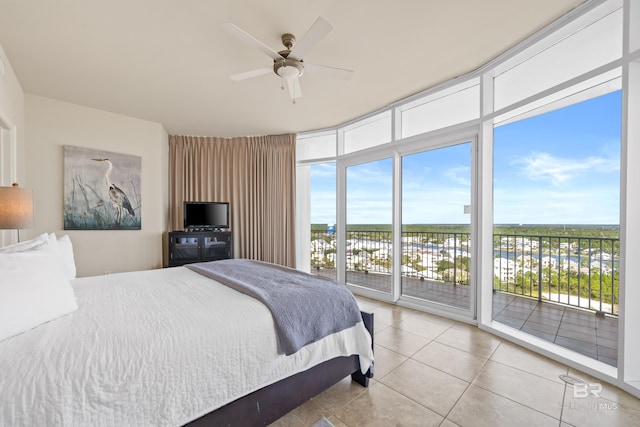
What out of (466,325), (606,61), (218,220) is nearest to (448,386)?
(466,325)

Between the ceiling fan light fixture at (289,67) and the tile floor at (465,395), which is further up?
the ceiling fan light fixture at (289,67)

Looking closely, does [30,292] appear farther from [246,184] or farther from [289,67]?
[246,184]

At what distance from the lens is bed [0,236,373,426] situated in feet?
2.77

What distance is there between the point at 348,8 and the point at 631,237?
7.67ft

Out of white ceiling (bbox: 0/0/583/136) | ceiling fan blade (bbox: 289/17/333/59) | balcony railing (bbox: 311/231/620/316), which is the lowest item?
balcony railing (bbox: 311/231/620/316)

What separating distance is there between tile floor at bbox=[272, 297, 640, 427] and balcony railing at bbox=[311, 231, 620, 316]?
1.13m

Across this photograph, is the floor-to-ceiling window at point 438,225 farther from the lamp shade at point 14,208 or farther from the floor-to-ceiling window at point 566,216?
the lamp shade at point 14,208

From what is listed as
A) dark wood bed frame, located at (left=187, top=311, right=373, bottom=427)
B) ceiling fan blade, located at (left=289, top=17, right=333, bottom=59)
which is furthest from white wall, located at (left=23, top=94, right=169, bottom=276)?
dark wood bed frame, located at (left=187, top=311, right=373, bottom=427)

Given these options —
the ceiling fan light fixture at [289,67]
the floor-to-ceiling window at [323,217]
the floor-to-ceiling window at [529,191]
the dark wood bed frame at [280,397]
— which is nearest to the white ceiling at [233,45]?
the ceiling fan light fixture at [289,67]

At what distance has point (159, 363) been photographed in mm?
1000

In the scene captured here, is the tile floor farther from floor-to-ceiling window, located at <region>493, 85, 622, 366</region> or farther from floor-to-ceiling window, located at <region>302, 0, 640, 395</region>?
floor-to-ceiling window, located at <region>493, 85, 622, 366</region>

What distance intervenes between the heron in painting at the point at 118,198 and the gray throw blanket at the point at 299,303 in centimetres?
247

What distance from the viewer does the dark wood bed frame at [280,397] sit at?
1176 mm

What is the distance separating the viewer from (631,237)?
1.66 metres
